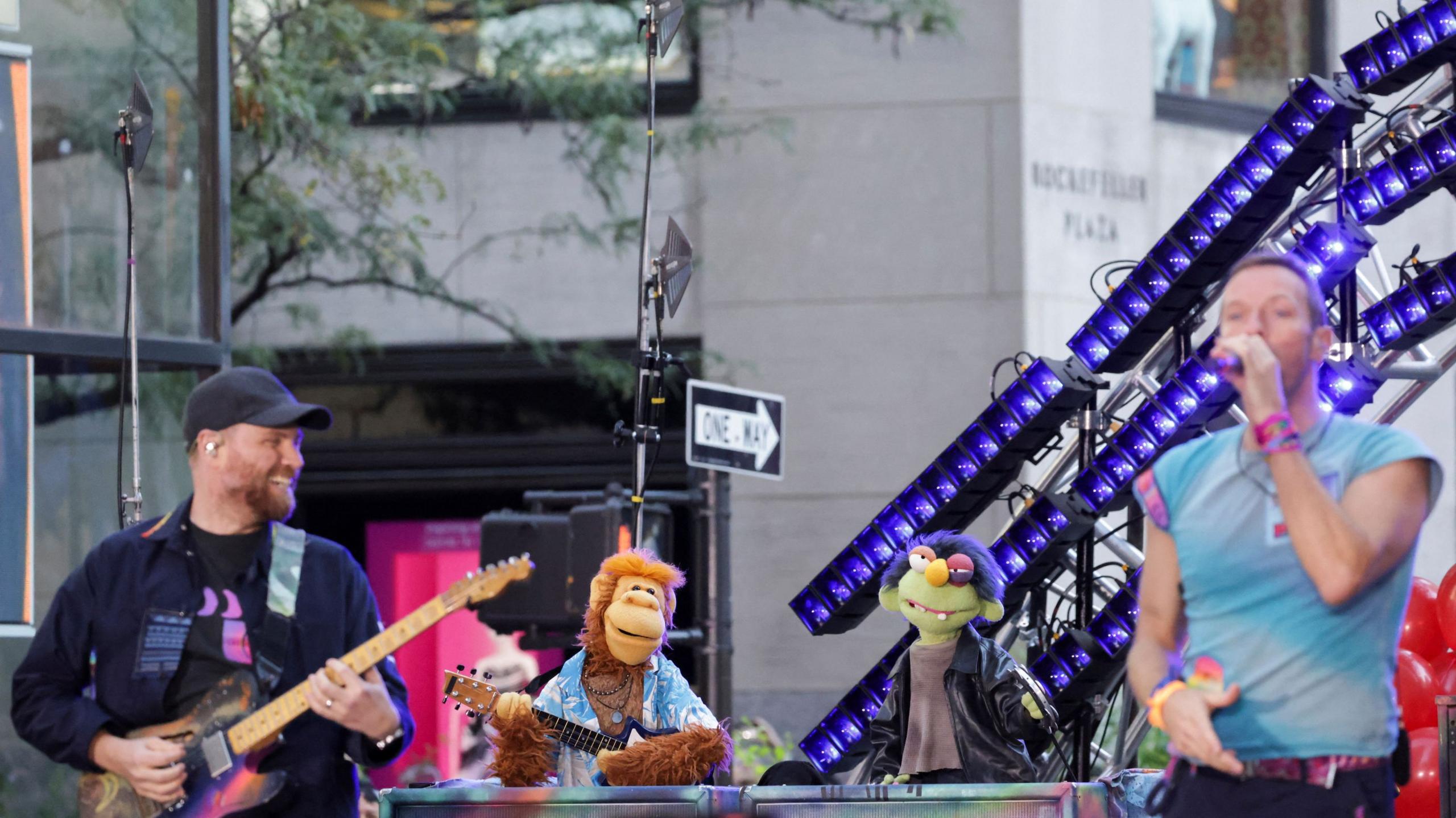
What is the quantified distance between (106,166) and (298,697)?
5.03 metres

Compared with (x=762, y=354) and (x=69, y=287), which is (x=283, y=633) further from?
(x=762, y=354)

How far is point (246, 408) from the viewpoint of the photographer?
4105mm

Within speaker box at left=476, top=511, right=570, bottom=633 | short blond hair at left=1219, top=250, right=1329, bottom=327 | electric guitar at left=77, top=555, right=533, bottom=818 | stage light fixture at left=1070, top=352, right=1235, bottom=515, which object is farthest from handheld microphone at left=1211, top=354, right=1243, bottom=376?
speaker box at left=476, top=511, right=570, bottom=633

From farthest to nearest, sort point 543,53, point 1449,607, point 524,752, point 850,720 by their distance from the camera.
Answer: point 543,53, point 850,720, point 1449,607, point 524,752

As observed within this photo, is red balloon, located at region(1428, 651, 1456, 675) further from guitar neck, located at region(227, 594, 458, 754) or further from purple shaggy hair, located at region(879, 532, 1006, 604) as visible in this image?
guitar neck, located at region(227, 594, 458, 754)

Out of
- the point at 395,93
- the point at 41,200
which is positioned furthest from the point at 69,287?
the point at 395,93

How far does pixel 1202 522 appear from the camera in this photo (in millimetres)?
3033

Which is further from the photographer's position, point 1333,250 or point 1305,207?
point 1305,207

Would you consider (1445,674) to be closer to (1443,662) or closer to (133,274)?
(1443,662)

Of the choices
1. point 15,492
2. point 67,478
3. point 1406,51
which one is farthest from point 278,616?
point 1406,51

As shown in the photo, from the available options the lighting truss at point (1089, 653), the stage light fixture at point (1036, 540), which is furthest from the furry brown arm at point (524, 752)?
the lighting truss at point (1089, 653)

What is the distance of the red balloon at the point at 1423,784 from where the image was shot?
6535 millimetres

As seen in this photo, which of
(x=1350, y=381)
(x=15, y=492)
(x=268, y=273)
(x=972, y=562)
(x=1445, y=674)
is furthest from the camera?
(x=268, y=273)

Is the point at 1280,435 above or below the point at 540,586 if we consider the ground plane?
above
